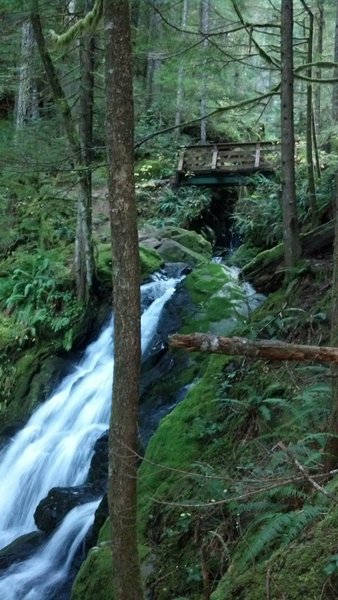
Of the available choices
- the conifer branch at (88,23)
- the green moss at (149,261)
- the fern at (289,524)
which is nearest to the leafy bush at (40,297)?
the green moss at (149,261)

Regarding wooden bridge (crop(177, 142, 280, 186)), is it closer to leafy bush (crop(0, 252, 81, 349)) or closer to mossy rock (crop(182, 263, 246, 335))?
leafy bush (crop(0, 252, 81, 349))

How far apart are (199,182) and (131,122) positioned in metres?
14.0

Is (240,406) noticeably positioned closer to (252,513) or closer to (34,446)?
(252,513)

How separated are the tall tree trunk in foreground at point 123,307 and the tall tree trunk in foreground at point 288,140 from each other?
463cm

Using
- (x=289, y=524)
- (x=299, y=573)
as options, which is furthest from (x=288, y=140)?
(x=299, y=573)

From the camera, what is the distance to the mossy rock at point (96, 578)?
17.5 ft

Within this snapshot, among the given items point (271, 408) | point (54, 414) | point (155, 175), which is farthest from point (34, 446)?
point (155, 175)

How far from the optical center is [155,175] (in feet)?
66.6

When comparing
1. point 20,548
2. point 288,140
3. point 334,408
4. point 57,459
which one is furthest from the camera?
point 57,459

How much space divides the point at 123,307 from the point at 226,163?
46.7 feet

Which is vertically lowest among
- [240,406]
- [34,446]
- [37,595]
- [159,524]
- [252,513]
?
[37,595]

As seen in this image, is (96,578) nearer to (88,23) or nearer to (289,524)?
(289,524)

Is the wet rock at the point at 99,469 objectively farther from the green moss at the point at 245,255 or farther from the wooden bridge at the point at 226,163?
the wooden bridge at the point at 226,163

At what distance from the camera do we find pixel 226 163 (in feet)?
58.5
